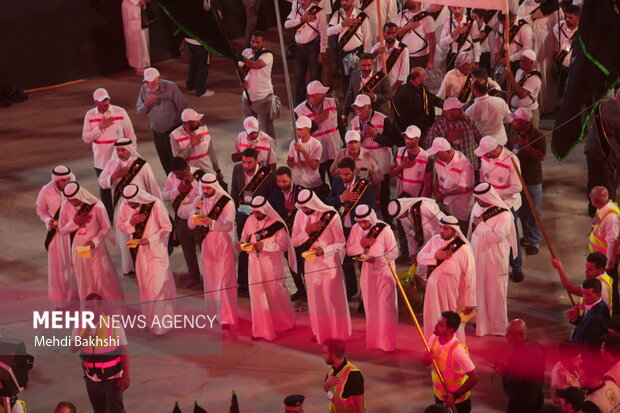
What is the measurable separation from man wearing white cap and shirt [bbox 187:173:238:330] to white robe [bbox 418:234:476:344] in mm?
2256

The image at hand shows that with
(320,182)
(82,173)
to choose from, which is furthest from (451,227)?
(82,173)

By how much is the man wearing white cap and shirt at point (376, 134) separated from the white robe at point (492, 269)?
2.14m

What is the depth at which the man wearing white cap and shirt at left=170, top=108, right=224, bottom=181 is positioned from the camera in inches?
608

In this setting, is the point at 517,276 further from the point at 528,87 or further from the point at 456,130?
the point at 528,87

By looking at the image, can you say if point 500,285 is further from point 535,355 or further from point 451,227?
point 535,355

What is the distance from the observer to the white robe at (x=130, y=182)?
48.5ft

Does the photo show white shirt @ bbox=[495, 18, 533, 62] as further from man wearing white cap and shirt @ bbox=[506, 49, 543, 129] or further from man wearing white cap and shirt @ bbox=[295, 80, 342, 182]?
man wearing white cap and shirt @ bbox=[295, 80, 342, 182]

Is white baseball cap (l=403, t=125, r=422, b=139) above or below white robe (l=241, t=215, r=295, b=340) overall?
above

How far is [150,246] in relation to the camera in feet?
45.0

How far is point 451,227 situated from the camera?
1244 centimetres

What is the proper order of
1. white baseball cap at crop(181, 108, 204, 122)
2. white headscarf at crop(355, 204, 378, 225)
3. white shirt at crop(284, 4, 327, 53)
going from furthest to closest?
white shirt at crop(284, 4, 327, 53) → white baseball cap at crop(181, 108, 204, 122) → white headscarf at crop(355, 204, 378, 225)

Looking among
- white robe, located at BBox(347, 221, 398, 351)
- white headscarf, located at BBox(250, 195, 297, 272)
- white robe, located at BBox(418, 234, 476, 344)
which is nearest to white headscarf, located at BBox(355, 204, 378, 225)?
white robe, located at BBox(347, 221, 398, 351)

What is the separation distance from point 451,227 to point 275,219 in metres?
2.01

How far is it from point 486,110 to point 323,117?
6.56ft
